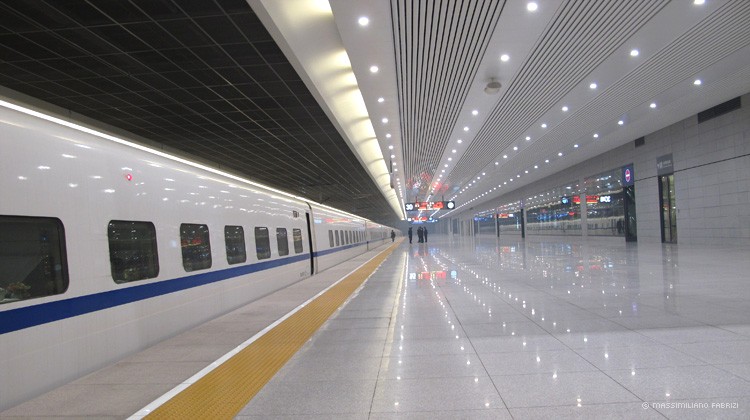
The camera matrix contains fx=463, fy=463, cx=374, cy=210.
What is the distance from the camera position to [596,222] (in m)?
33.8

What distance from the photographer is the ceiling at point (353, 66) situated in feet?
24.6

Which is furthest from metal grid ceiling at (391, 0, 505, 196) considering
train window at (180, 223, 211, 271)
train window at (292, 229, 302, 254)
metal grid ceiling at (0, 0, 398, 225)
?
train window at (180, 223, 211, 271)

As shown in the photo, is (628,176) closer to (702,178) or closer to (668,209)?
(668,209)

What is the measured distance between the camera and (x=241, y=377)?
13.8ft

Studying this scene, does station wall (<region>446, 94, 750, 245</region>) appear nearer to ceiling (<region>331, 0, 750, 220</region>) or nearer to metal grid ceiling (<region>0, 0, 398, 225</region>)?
ceiling (<region>331, 0, 750, 220</region>)

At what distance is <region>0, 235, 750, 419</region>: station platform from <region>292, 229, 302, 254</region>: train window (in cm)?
453

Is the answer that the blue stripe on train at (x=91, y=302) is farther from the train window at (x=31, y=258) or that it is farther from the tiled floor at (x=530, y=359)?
the tiled floor at (x=530, y=359)

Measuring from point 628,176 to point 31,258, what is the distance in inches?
1168

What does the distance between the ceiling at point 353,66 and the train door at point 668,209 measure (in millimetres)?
5158

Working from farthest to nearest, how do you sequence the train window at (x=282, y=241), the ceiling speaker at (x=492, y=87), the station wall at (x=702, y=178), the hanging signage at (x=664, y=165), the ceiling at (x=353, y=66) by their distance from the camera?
1. the hanging signage at (x=664, y=165)
2. the station wall at (x=702, y=178)
3. the ceiling speaker at (x=492, y=87)
4. the train window at (x=282, y=241)
5. the ceiling at (x=353, y=66)

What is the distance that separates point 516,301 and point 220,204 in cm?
513

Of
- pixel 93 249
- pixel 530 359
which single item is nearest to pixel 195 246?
pixel 93 249

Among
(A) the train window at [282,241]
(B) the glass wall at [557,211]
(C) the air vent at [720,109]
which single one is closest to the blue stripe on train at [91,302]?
(A) the train window at [282,241]

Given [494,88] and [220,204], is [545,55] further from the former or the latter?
[220,204]
